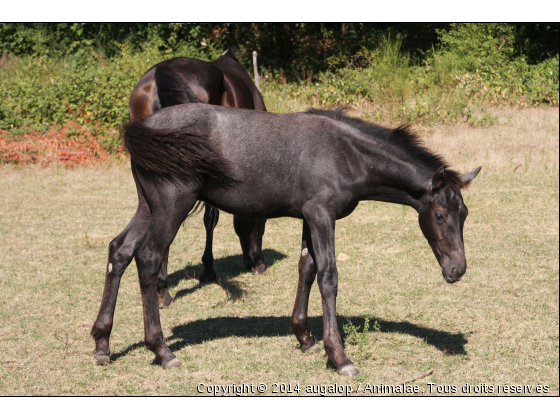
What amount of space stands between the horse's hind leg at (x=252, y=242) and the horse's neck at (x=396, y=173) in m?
3.05

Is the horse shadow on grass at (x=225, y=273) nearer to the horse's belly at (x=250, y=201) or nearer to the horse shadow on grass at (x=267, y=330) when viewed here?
the horse shadow on grass at (x=267, y=330)

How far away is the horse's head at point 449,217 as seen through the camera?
5219 mm

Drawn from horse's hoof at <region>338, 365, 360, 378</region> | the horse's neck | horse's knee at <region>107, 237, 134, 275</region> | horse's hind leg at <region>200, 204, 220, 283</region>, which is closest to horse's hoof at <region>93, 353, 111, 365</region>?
horse's knee at <region>107, 237, 134, 275</region>

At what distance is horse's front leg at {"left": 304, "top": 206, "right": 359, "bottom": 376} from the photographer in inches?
205

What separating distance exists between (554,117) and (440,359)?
46.2 ft

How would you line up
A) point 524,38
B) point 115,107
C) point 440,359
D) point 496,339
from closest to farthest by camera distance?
1. point 440,359
2. point 496,339
3. point 115,107
4. point 524,38

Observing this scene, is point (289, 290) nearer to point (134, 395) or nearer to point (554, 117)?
point (134, 395)

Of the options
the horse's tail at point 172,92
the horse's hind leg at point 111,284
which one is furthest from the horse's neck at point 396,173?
the horse's hind leg at point 111,284

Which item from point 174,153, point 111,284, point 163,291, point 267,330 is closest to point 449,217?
point 267,330

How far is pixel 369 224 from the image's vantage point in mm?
10445

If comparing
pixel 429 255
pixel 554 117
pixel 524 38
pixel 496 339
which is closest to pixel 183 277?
pixel 429 255

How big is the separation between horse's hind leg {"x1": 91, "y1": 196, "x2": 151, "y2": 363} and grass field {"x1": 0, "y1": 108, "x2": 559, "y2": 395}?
173mm

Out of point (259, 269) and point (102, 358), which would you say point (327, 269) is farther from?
point (259, 269)

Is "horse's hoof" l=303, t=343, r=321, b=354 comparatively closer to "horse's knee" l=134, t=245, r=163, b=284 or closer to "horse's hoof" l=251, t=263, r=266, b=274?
"horse's knee" l=134, t=245, r=163, b=284
